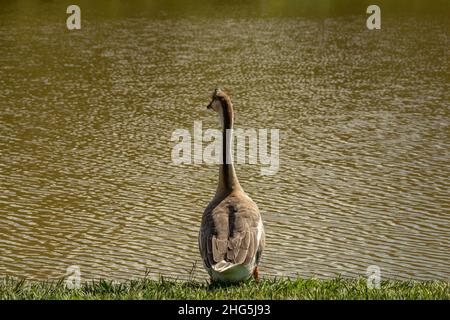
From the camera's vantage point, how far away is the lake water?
17062mm

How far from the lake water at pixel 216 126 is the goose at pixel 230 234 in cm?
478

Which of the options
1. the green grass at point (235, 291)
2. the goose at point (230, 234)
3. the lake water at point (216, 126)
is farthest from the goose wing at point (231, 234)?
the lake water at point (216, 126)

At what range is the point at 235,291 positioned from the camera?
9.34 meters

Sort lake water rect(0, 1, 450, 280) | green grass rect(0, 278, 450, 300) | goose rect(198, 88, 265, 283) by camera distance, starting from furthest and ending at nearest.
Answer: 1. lake water rect(0, 1, 450, 280)
2. goose rect(198, 88, 265, 283)
3. green grass rect(0, 278, 450, 300)

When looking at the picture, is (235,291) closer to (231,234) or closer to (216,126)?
(231,234)

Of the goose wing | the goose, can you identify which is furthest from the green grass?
the goose wing

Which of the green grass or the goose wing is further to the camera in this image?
the goose wing

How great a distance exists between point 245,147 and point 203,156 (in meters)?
1.42

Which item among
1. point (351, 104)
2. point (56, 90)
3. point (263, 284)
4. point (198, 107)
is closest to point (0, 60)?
point (56, 90)

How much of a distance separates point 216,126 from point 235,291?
1885 centimetres

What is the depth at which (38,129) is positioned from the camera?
2819cm

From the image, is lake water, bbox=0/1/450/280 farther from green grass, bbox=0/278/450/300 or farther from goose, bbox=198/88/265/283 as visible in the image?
green grass, bbox=0/278/450/300
